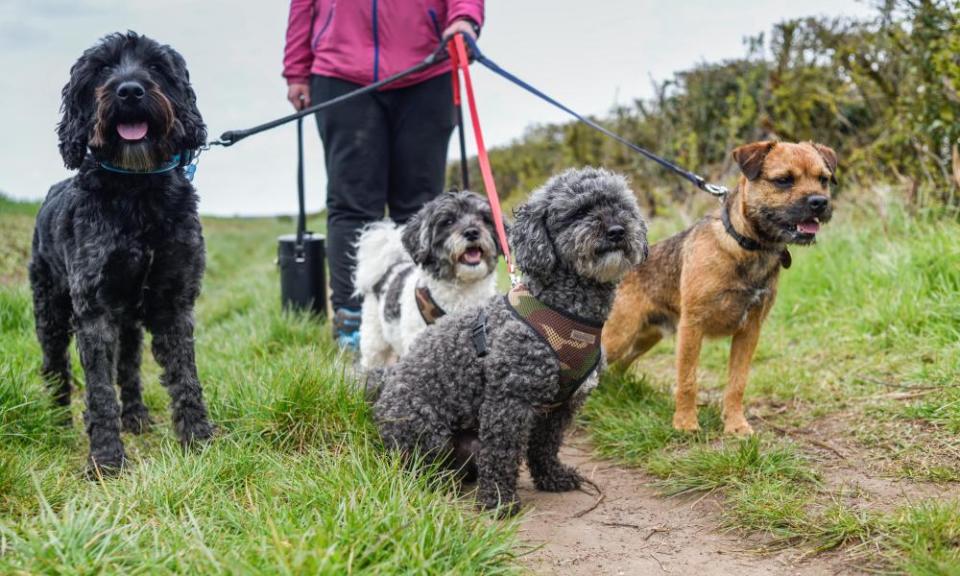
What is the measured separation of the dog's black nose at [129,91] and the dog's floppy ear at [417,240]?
71.8 inches

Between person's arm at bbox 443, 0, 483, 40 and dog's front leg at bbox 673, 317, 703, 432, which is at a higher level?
person's arm at bbox 443, 0, 483, 40

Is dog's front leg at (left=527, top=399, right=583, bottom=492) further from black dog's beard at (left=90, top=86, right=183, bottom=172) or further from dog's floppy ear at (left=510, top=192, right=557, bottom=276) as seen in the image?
black dog's beard at (left=90, top=86, right=183, bottom=172)

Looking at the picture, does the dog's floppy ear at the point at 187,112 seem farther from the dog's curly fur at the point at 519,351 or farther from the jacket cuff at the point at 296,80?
the jacket cuff at the point at 296,80

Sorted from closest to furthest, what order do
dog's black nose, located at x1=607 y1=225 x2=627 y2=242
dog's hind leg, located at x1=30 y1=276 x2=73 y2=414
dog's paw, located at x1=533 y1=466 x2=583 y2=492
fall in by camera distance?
dog's black nose, located at x1=607 y1=225 x2=627 y2=242 → dog's paw, located at x1=533 y1=466 x2=583 y2=492 → dog's hind leg, located at x1=30 y1=276 x2=73 y2=414

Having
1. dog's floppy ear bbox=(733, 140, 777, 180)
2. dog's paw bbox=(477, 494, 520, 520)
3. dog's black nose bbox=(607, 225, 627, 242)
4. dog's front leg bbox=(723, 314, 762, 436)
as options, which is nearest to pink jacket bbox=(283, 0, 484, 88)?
dog's floppy ear bbox=(733, 140, 777, 180)

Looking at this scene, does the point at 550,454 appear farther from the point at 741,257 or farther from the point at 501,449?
the point at 741,257

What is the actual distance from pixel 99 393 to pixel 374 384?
1.30 m

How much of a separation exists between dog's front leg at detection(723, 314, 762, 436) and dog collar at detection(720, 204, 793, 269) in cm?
36

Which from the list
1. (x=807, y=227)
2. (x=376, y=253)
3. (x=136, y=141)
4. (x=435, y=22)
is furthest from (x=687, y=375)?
(x=136, y=141)

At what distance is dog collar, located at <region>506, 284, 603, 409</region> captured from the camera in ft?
11.1

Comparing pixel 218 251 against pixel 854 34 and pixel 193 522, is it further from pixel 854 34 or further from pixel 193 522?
pixel 193 522

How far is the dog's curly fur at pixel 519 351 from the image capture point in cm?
336

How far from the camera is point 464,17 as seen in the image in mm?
4965

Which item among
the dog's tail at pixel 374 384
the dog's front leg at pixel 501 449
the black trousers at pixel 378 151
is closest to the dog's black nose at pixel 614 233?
the dog's front leg at pixel 501 449
